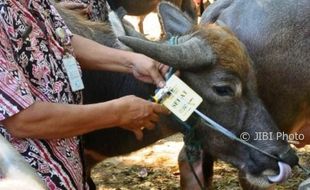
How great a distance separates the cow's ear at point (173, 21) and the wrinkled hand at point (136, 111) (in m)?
0.66

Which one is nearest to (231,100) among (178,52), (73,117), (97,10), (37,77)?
(178,52)

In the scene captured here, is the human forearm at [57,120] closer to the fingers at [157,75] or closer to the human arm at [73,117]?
the human arm at [73,117]

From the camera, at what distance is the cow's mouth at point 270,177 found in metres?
3.06

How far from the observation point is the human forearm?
7.95 feet

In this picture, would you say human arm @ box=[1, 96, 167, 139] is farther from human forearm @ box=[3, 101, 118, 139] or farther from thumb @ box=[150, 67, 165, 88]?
thumb @ box=[150, 67, 165, 88]

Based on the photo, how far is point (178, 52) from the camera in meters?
2.97

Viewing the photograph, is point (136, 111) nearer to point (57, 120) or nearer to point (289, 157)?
point (57, 120)

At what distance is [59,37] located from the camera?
282cm

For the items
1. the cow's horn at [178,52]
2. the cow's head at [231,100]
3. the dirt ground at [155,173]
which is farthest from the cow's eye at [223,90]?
the dirt ground at [155,173]

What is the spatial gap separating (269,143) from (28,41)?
131 cm

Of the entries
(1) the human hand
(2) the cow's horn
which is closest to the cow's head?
(2) the cow's horn

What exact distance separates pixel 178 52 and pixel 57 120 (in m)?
0.76

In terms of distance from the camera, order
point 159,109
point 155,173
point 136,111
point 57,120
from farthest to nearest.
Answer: point 155,173
point 159,109
point 136,111
point 57,120

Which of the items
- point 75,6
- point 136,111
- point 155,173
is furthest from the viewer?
point 155,173
